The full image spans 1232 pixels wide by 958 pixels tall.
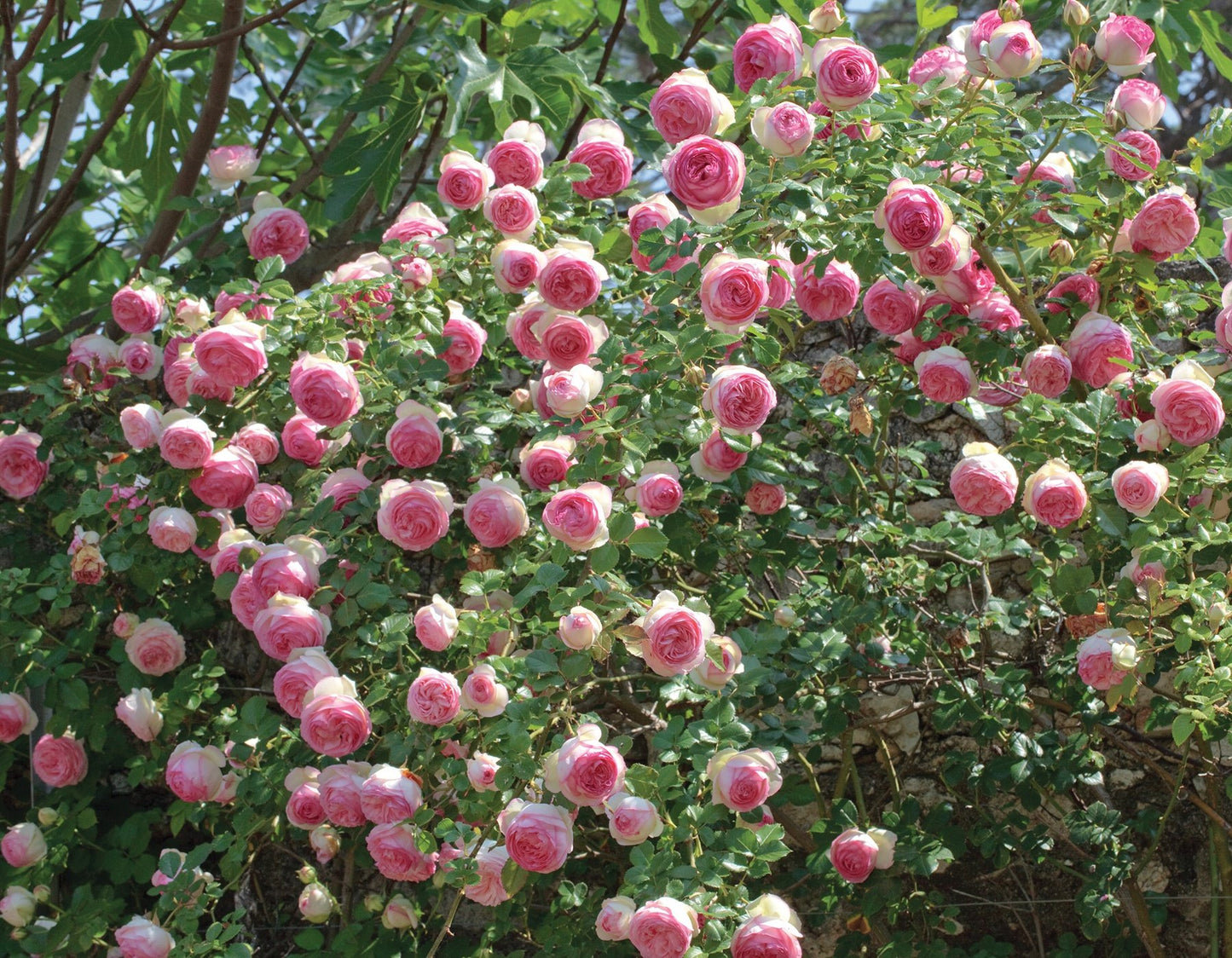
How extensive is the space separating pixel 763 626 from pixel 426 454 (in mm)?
566

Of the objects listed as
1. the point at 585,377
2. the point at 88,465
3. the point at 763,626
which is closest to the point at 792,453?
the point at 763,626

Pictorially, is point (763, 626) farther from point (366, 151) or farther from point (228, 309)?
point (366, 151)

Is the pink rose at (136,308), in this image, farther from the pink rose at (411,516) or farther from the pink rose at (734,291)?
the pink rose at (734,291)

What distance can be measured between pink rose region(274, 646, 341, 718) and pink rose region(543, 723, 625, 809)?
16.2 inches

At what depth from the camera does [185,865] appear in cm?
180

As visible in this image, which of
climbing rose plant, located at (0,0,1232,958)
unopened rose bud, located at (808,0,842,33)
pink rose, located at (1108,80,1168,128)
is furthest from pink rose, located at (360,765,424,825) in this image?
pink rose, located at (1108,80,1168,128)

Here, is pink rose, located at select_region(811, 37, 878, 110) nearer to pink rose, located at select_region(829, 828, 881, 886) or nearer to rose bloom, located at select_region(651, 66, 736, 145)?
rose bloom, located at select_region(651, 66, 736, 145)

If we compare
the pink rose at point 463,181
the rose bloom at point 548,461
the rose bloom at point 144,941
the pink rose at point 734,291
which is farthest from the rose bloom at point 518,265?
the rose bloom at point 144,941

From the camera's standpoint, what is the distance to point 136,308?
81.7 inches

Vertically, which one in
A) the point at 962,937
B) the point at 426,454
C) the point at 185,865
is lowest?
the point at 962,937

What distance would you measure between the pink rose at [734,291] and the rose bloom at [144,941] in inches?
47.8

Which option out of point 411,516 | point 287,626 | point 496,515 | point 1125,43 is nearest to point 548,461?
point 496,515

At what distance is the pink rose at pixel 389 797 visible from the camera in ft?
5.19

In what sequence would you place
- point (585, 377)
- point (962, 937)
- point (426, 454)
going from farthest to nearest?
point (962, 937)
point (426, 454)
point (585, 377)
